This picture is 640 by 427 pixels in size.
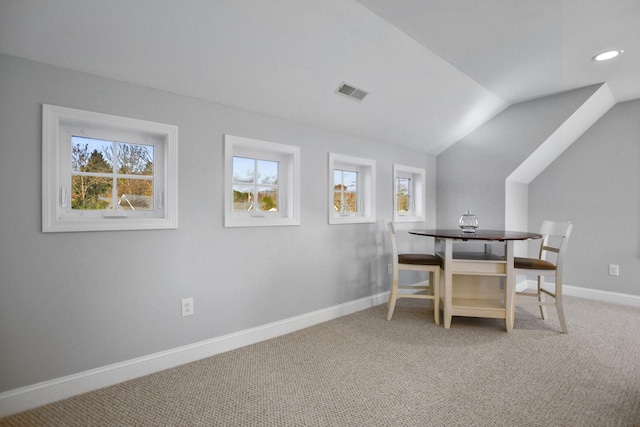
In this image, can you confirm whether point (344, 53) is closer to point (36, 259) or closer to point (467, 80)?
point (467, 80)

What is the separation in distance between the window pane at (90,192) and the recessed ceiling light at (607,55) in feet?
12.6

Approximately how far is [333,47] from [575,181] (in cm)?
354

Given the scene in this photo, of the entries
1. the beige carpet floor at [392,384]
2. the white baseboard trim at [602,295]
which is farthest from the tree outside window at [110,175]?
the white baseboard trim at [602,295]

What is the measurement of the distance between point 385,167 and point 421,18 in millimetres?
1808

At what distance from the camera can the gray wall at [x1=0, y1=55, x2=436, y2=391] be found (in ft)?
5.66

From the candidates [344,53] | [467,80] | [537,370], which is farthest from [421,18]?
[537,370]

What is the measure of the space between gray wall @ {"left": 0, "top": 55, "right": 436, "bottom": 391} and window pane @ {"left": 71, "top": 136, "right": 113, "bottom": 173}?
0.22 m

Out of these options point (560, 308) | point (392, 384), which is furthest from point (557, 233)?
point (392, 384)

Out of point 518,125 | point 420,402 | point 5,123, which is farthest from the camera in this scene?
point 518,125

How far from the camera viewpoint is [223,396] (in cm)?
188

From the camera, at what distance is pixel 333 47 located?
7.36 feet

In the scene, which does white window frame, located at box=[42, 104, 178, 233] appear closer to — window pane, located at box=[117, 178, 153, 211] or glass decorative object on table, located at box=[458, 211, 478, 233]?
window pane, located at box=[117, 178, 153, 211]

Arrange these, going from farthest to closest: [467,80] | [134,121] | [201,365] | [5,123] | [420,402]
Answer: [467,80]
[201,365]
[134,121]
[420,402]
[5,123]

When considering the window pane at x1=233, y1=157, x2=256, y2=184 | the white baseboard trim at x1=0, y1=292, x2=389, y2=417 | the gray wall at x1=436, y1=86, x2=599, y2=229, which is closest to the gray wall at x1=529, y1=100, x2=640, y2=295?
the gray wall at x1=436, y1=86, x2=599, y2=229
